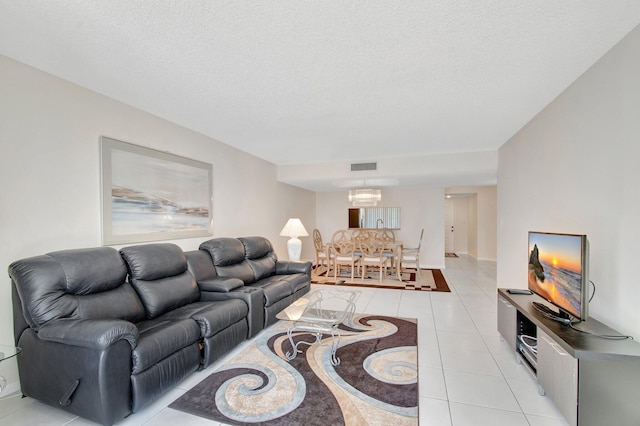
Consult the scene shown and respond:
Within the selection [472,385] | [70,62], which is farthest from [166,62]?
[472,385]

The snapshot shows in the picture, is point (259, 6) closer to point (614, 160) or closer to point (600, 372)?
point (614, 160)

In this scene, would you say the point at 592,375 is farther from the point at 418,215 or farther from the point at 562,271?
the point at 418,215

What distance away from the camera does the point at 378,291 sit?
516cm

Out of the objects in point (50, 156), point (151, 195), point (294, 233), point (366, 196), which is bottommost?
point (294, 233)

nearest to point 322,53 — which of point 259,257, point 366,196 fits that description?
point 259,257

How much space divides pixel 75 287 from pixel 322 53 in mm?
2505

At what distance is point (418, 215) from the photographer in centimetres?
788

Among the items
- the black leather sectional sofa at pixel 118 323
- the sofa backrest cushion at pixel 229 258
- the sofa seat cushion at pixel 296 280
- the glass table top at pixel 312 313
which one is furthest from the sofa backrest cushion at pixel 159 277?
the sofa seat cushion at pixel 296 280

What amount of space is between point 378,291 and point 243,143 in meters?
3.50

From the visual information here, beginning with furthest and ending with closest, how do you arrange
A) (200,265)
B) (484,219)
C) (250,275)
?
(484,219) → (250,275) → (200,265)

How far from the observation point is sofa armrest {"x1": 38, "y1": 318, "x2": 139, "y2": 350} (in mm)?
1685

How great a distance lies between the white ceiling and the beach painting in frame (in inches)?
22.8

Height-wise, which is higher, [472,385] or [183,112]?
[183,112]

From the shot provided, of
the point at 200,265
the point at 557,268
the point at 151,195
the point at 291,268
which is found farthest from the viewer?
the point at 291,268
